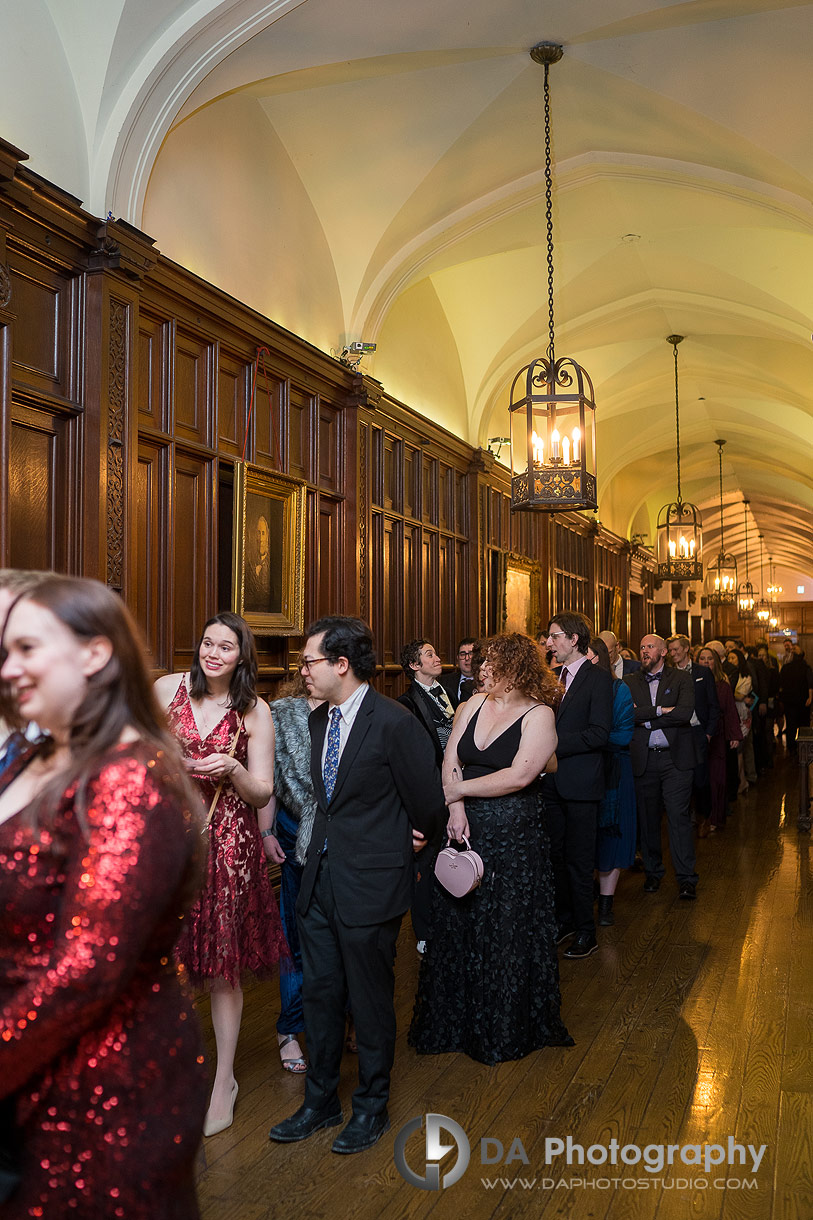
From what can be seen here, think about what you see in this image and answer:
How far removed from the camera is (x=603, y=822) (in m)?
6.20

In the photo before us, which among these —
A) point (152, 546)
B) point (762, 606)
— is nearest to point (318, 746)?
point (152, 546)

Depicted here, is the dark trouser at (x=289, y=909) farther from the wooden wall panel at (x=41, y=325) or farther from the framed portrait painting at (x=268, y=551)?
the framed portrait painting at (x=268, y=551)

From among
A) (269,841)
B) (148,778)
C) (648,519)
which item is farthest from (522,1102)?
(648,519)

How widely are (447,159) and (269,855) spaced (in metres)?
5.83

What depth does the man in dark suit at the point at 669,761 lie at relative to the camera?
678cm

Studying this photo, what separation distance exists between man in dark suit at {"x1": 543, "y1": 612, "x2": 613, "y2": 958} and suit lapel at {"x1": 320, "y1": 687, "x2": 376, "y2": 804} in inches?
90.5

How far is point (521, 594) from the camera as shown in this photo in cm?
1317

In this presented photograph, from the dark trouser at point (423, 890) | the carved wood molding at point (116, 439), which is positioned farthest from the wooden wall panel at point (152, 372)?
the dark trouser at point (423, 890)

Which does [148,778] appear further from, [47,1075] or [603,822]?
[603,822]

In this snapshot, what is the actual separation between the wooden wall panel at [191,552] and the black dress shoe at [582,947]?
2.79 metres

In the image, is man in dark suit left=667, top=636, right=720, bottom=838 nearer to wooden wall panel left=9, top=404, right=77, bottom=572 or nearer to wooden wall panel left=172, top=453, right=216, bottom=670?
wooden wall panel left=172, top=453, right=216, bottom=670

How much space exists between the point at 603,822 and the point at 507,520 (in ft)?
23.2

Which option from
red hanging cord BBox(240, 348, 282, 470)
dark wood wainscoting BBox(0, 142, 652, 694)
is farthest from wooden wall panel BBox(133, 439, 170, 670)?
red hanging cord BBox(240, 348, 282, 470)

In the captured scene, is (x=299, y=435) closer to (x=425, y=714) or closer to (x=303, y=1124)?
(x=425, y=714)
